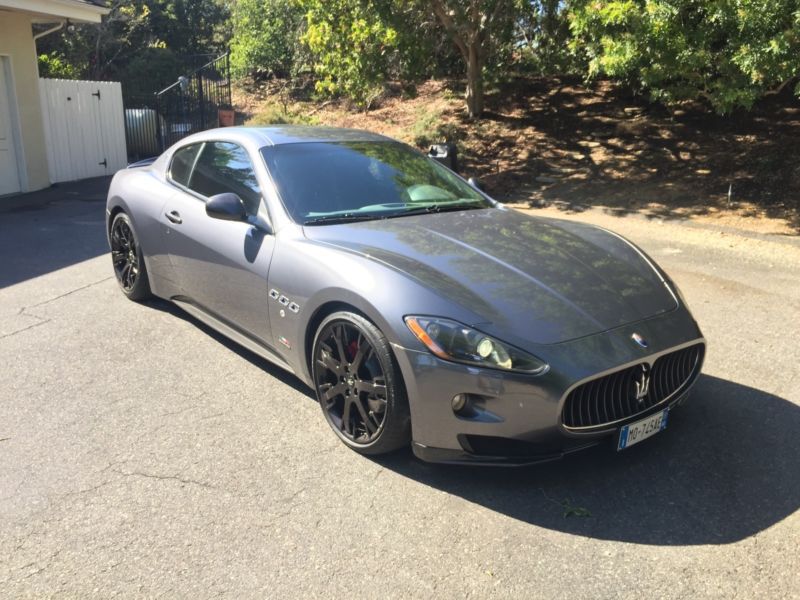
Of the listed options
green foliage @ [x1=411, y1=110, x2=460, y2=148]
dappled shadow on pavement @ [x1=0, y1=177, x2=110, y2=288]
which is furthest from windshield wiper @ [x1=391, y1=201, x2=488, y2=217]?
green foliage @ [x1=411, y1=110, x2=460, y2=148]

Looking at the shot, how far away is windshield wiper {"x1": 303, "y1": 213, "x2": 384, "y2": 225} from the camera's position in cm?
405

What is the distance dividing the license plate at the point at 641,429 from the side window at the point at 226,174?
97.5 inches

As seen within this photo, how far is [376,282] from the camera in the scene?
3365 mm

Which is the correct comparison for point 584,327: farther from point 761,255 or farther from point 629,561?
point 761,255

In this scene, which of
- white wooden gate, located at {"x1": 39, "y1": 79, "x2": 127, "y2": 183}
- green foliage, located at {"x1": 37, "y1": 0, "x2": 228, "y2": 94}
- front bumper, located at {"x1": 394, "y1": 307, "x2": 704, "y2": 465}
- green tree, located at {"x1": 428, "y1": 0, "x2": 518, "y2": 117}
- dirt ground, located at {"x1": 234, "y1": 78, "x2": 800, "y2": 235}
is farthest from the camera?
green foliage, located at {"x1": 37, "y1": 0, "x2": 228, "y2": 94}

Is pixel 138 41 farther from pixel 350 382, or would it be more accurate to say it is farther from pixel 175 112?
pixel 350 382

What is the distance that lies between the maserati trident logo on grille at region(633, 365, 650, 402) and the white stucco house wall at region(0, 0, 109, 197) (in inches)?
479

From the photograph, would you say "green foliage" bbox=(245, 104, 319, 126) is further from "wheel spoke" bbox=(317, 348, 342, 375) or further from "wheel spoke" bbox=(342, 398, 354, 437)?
"wheel spoke" bbox=(342, 398, 354, 437)

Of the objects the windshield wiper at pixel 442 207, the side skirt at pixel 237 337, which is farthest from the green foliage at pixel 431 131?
the side skirt at pixel 237 337

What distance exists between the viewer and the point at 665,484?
3.29 metres

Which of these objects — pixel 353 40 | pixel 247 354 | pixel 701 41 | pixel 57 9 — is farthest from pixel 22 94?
pixel 701 41

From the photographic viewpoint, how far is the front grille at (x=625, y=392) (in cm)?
306

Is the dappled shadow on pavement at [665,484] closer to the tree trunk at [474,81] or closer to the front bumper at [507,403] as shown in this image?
the front bumper at [507,403]

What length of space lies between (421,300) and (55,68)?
65.7 ft
